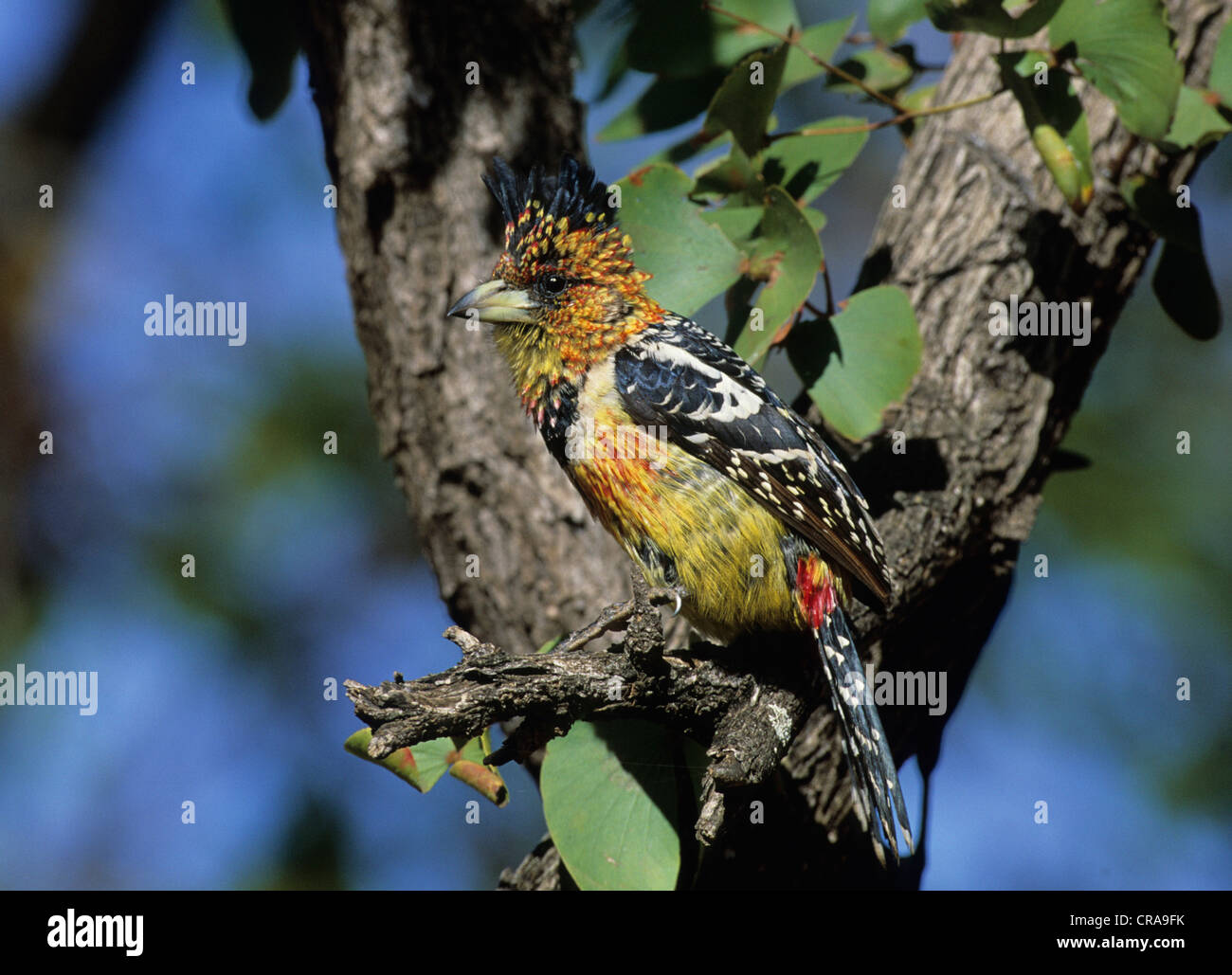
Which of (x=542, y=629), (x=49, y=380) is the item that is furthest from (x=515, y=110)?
(x=49, y=380)

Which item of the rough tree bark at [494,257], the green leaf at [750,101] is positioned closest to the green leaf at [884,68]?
the rough tree bark at [494,257]

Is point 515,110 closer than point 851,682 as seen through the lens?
No

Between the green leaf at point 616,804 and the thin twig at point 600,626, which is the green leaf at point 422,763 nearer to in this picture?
the green leaf at point 616,804

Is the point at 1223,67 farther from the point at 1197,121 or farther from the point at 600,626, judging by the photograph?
the point at 600,626

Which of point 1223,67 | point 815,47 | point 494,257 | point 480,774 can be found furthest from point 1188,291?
point 480,774

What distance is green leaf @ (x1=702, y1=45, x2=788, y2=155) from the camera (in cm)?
344

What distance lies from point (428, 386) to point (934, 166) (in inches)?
91.2

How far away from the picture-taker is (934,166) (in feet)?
14.2

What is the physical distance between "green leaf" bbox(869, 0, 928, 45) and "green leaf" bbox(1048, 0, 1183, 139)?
3.00 ft

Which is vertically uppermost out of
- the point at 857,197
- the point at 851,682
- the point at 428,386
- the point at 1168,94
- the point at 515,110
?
the point at 857,197

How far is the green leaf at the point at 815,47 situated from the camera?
173 inches

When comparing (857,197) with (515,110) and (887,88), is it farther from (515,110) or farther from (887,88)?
Result: (515,110)

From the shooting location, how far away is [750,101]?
351cm

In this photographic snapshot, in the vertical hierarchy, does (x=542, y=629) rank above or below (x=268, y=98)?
below
